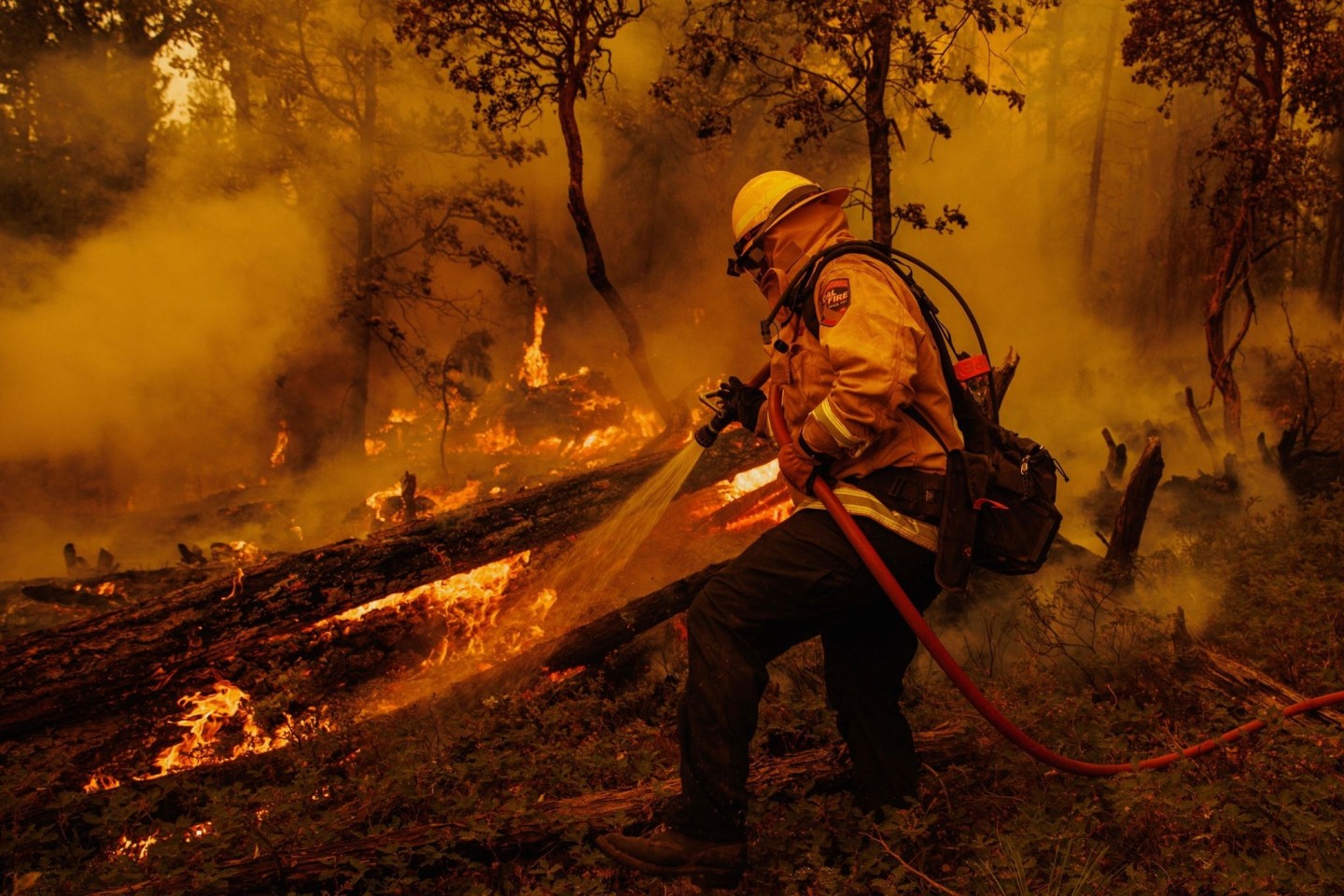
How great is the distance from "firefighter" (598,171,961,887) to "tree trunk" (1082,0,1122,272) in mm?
15450

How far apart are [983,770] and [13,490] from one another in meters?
13.0

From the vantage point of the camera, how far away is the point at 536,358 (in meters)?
14.9

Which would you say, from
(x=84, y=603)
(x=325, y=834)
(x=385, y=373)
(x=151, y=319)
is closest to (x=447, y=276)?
(x=385, y=373)

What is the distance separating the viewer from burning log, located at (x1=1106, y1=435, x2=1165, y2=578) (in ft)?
16.5

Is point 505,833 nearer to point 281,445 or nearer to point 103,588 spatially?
point 103,588

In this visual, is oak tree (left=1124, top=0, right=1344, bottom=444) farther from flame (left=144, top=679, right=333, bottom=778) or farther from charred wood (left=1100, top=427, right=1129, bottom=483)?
flame (left=144, top=679, right=333, bottom=778)

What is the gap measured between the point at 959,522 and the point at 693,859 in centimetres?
136

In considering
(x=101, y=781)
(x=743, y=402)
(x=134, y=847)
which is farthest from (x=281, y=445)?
(x=743, y=402)

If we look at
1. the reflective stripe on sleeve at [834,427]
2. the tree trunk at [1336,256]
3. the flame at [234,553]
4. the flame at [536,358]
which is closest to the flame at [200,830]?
the reflective stripe on sleeve at [834,427]

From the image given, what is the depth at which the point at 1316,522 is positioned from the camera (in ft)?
19.5

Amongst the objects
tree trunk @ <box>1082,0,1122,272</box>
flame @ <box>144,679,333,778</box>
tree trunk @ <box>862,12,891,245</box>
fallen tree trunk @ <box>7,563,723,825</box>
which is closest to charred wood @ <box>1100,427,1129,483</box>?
tree trunk @ <box>862,12,891,245</box>

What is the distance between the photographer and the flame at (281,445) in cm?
1343

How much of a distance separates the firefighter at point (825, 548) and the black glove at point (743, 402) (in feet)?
0.74

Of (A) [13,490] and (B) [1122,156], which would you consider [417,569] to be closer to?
(A) [13,490]
